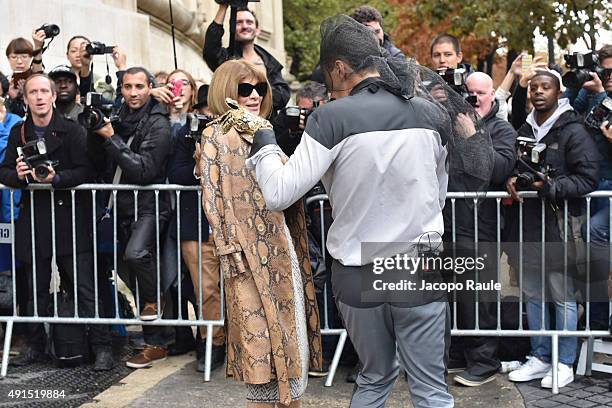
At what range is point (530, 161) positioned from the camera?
655 cm

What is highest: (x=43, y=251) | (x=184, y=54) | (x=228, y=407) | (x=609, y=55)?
(x=184, y=54)

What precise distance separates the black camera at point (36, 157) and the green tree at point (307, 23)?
2404cm

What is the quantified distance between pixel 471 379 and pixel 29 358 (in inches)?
129

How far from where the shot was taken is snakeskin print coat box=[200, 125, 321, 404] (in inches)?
200

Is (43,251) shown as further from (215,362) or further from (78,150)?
(215,362)

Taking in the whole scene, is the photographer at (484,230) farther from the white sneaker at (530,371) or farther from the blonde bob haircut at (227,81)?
the blonde bob haircut at (227,81)

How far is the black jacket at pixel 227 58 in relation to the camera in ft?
24.6

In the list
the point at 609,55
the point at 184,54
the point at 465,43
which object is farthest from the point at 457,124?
the point at 465,43

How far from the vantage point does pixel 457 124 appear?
4.68 m

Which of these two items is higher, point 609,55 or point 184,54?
point 184,54

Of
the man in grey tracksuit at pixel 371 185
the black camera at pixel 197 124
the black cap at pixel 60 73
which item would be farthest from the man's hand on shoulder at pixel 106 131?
the man in grey tracksuit at pixel 371 185

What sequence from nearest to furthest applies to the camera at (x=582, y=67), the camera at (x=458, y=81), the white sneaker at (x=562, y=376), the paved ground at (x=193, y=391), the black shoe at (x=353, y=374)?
the paved ground at (x=193, y=391) → the camera at (x=458, y=81) → the white sneaker at (x=562, y=376) → the black shoe at (x=353, y=374) → the camera at (x=582, y=67)

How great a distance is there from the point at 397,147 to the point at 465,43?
71.8 feet

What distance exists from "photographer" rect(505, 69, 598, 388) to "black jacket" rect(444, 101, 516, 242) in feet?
0.34
